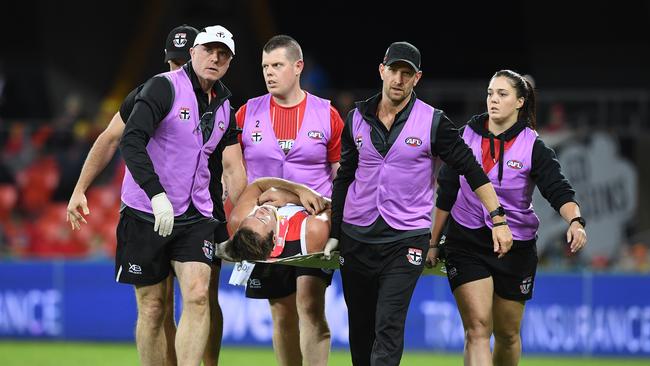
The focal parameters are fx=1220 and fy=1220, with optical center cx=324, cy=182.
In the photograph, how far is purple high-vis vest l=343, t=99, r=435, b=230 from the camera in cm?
803

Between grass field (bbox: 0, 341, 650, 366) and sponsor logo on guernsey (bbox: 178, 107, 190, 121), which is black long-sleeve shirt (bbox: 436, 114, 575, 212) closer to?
sponsor logo on guernsey (bbox: 178, 107, 190, 121)

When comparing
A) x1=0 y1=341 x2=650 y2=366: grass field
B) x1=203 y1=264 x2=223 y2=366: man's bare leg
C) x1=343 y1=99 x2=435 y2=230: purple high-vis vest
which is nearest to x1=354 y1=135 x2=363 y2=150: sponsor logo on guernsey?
x1=343 y1=99 x2=435 y2=230: purple high-vis vest

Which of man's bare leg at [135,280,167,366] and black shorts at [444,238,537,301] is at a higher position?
black shorts at [444,238,537,301]

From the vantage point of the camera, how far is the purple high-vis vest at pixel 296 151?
9.05m

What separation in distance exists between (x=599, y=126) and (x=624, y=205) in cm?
148

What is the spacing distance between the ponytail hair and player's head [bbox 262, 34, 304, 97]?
147cm

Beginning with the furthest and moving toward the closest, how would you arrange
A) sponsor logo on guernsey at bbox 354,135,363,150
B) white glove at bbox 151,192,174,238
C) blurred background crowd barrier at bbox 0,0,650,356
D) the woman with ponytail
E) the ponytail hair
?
blurred background crowd barrier at bbox 0,0,650,356
the ponytail hair
the woman with ponytail
sponsor logo on guernsey at bbox 354,135,363,150
white glove at bbox 151,192,174,238

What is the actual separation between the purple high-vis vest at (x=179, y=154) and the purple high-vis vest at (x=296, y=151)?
31.3 inches

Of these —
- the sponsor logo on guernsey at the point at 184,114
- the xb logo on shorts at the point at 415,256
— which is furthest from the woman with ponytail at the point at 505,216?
the sponsor logo on guernsey at the point at 184,114

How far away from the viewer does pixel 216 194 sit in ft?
29.4

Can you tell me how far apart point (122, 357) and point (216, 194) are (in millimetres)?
5456

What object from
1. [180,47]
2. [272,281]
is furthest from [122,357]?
[180,47]

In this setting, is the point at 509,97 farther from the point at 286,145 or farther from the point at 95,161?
the point at 95,161

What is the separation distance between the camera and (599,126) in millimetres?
17109
